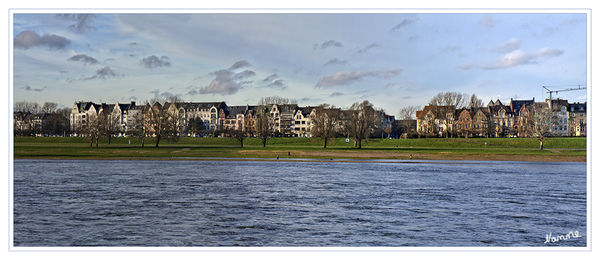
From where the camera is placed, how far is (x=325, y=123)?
104 meters

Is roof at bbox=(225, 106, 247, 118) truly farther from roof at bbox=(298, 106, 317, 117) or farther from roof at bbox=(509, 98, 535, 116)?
roof at bbox=(509, 98, 535, 116)

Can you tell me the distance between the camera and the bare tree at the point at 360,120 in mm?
96812

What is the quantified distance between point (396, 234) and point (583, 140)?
92162mm

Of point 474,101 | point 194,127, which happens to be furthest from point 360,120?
point 194,127

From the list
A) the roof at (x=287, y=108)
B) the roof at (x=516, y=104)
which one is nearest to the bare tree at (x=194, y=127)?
the roof at (x=287, y=108)

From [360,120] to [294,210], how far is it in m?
73.4

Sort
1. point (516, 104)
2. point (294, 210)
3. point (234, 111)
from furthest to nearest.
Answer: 1. point (234, 111)
2. point (516, 104)
3. point (294, 210)

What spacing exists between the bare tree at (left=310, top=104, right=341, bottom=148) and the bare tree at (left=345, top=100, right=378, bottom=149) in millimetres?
3400

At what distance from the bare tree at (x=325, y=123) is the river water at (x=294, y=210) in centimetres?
5542

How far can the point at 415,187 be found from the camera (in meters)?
36.6

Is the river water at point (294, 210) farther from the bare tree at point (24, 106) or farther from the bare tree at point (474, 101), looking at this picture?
the bare tree at point (474, 101)

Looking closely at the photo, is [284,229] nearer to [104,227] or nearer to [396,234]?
[396,234]

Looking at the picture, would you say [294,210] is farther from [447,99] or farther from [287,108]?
[287,108]
